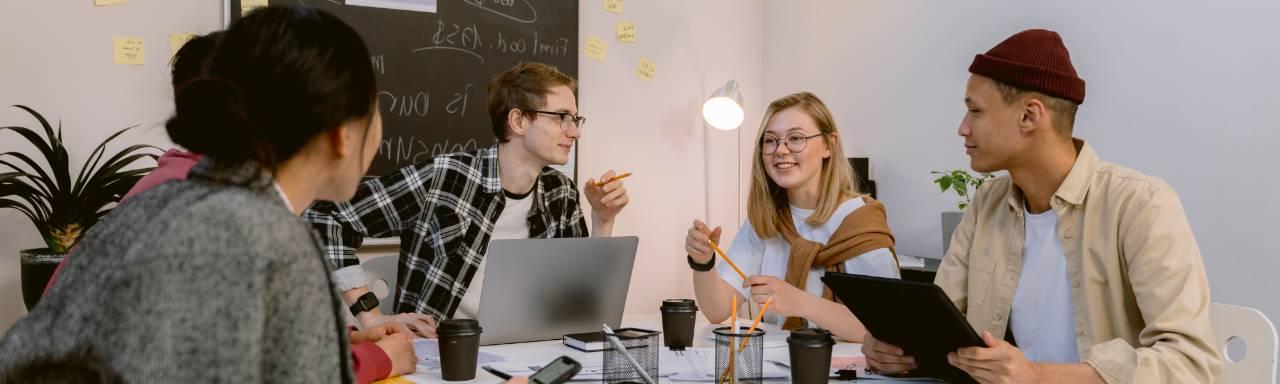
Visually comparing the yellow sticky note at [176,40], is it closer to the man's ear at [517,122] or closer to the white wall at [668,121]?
the man's ear at [517,122]

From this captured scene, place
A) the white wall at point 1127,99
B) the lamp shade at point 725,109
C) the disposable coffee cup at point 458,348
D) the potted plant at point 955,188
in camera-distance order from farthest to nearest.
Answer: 1. the lamp shade at point 725,109
2. the potted plant at point 955,188
3. the white wall at point 1127,99
4. the disposable coffee cup at point 458,348

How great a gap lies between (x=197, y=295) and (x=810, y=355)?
916mm

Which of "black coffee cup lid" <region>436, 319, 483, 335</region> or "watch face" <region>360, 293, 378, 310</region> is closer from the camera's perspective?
"black coffee cup lid" <region>436, 319, 483, 335</region>

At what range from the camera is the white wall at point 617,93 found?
9.31 ft

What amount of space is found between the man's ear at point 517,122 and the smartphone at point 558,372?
143 cm

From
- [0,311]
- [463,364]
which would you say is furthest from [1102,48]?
[0,311]

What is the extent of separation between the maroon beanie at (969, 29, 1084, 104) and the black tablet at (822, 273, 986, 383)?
0.50 meters

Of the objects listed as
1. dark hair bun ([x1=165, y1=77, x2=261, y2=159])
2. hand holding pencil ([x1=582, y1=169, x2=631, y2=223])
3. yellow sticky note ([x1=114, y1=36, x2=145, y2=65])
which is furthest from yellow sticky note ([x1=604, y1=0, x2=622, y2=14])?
dark hair bun ([x1=165, y1=77, x2=261, y2=159])

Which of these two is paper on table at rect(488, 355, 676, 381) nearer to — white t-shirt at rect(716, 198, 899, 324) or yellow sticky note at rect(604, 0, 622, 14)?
white t-shirt at rect(716, 198, 899, 324)

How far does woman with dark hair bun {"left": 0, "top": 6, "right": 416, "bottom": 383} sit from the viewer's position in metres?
0.69

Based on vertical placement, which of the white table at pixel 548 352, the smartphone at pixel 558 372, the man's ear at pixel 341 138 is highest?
the man's ear at pixel 341 138

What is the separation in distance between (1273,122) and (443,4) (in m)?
2.60

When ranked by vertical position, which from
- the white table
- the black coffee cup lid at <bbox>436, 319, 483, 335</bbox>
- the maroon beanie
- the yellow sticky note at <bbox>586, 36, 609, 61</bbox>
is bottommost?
the white table

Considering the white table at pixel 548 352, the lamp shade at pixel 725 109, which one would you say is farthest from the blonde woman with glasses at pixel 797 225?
the lamp shade at pixel 725 109
